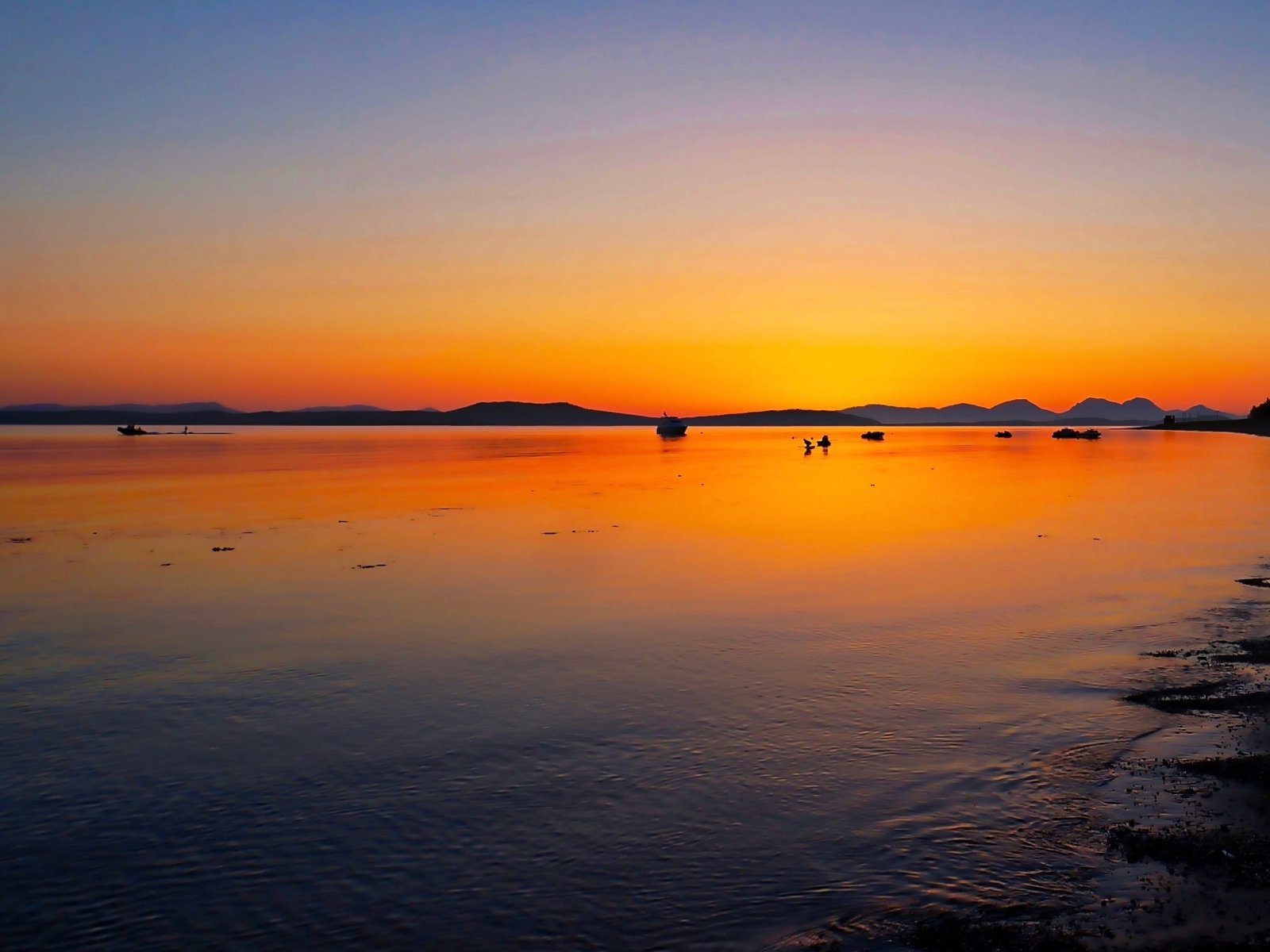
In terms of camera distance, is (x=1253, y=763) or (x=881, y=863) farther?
(x=1253, y=763)

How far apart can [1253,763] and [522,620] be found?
1371 cm

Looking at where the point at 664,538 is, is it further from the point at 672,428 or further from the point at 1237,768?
the point at 672,428

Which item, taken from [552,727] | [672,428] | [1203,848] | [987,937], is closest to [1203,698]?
[1203,848]

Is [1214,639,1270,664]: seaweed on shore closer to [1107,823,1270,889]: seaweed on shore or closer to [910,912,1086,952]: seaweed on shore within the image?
[1107,823,1270,889]: seaweed on shore

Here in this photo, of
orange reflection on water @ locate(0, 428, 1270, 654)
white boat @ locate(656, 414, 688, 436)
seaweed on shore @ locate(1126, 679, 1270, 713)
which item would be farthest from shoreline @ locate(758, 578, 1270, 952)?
white boat @ locate(656, 414, 688, 436)

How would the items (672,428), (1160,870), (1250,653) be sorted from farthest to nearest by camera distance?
(672,428), (1250,653), (1160,870)

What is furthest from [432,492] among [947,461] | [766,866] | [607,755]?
[947,461]

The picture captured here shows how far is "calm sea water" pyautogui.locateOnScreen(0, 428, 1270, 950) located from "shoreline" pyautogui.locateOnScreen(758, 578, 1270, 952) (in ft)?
1.11

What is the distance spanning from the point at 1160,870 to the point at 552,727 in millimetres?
7585

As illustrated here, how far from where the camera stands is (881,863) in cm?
885

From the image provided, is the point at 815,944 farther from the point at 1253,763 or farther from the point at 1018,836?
the point at 1253,763

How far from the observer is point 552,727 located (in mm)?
12984

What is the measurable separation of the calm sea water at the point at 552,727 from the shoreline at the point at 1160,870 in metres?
0.34

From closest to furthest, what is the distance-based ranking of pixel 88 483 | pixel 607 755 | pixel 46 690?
pixel 607 755 < pixel 46 690 < pixel 88 483
